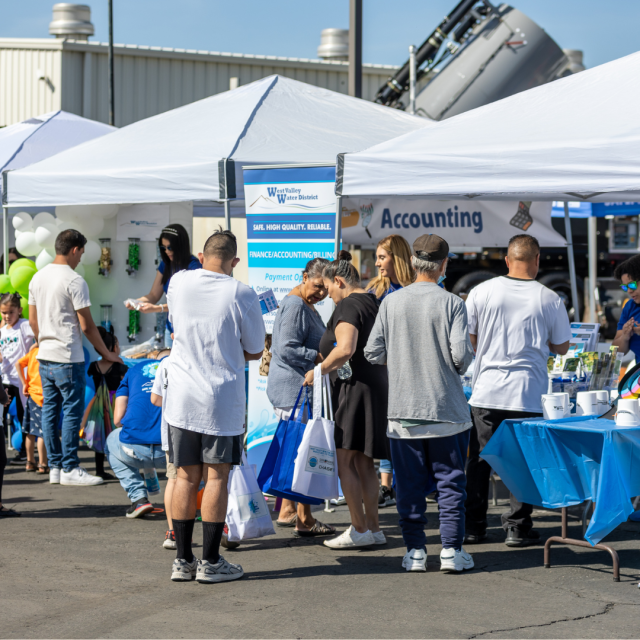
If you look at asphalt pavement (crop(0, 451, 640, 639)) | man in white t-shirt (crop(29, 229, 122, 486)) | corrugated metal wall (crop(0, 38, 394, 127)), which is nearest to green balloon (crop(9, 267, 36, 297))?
man in white t-shirt (crop(29, 229, 122, 486))

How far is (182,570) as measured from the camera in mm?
4516

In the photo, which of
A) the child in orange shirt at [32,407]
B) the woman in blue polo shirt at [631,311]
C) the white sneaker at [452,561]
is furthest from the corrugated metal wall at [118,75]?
the white sneaker at [452,561]

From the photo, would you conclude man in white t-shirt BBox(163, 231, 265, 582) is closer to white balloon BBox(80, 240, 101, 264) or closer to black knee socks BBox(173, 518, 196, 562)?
black knee socks BBox(173, 518, 196, 562)

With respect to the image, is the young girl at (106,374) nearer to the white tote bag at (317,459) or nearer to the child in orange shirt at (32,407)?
the child in orange shirt at (32,407)

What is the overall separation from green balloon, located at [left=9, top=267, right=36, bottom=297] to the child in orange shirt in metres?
1.07

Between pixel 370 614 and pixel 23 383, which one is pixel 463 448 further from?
pixel 23 383

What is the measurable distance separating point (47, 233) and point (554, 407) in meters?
5.43

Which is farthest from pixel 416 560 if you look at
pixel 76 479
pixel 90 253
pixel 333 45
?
pixel 333 45

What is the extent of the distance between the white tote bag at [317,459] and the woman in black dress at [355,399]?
5.8 inches

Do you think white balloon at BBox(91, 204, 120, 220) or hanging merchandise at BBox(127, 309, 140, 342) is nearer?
white balloon at BBox(91, 204, 120, 220)

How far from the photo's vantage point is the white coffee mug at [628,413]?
4.37 meters

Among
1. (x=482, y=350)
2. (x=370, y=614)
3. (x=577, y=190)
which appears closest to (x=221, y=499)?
(x=370, y=614)

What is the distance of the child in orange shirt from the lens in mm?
7289


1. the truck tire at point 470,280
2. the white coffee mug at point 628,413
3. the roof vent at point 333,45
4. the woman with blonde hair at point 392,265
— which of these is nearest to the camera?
the white coffee mug at point 628,413
